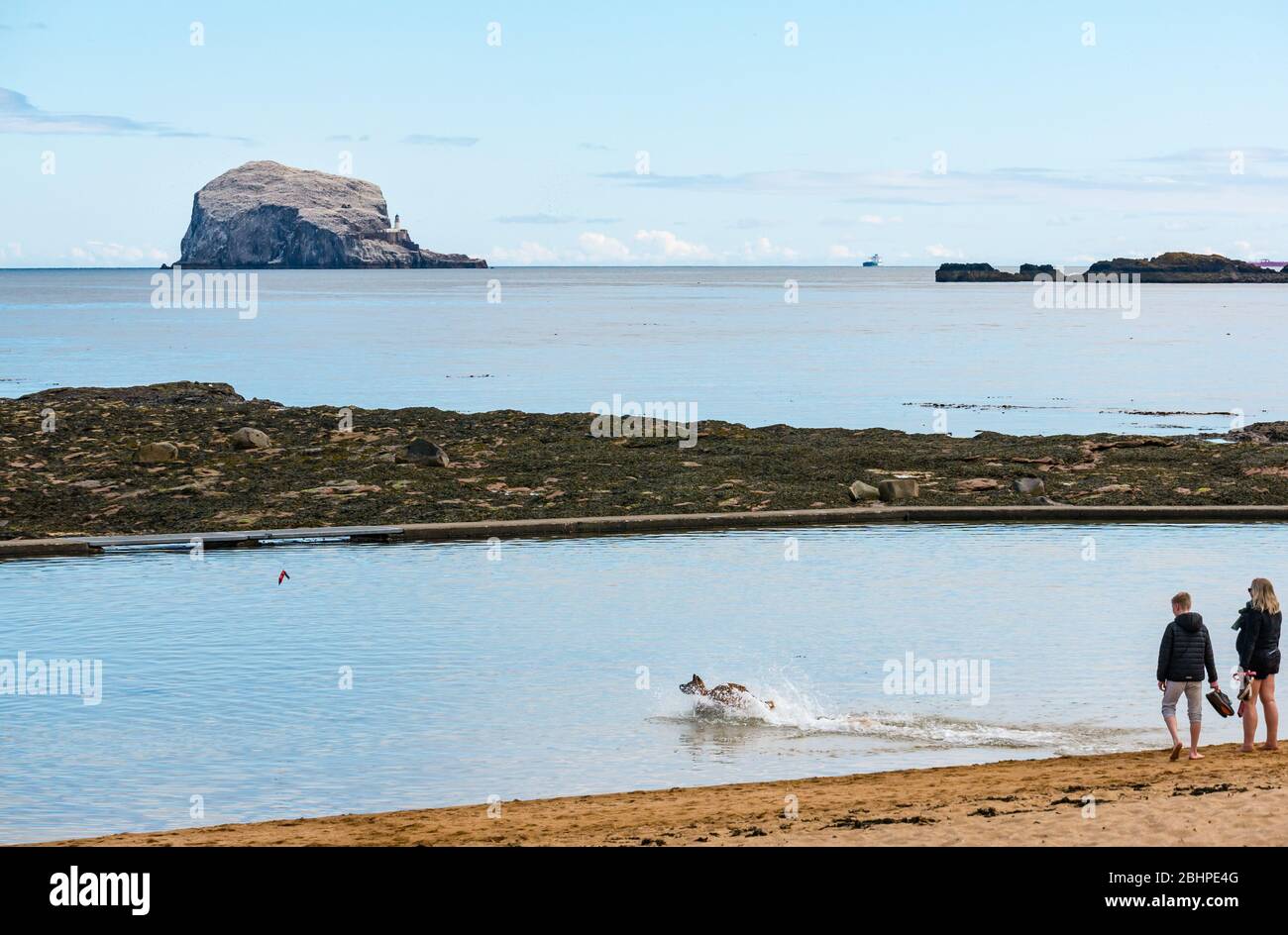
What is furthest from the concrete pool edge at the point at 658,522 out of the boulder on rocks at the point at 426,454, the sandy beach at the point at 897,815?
the sandy beach at the point at 897,815

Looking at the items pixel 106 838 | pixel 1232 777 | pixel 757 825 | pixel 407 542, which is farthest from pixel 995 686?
pixel 407 542

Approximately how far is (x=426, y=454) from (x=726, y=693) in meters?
22.3

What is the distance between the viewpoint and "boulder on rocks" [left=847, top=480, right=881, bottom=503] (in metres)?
34.3

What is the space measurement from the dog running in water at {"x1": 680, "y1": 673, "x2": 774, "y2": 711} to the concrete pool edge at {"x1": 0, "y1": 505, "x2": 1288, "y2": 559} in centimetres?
1340

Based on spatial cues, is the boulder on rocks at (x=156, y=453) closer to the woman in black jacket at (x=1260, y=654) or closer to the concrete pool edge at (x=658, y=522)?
the concrete pool edge at (x=658, y=522)

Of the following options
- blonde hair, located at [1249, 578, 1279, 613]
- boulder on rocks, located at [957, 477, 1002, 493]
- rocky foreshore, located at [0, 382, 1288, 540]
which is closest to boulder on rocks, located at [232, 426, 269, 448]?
rocky foreshore, located at [0, 382, 1288, 540]

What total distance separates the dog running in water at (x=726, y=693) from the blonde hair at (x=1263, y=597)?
542 centimetres

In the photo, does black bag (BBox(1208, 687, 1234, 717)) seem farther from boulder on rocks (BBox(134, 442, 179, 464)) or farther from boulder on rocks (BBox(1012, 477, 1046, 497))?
boulder on rocks (BBox(134, 442, 179, 464))

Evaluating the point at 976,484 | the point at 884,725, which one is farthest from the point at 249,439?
the point at 884,725

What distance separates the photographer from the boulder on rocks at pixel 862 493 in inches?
1351
